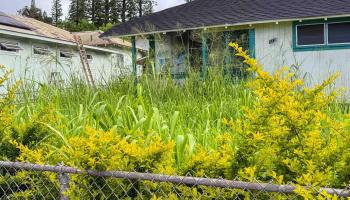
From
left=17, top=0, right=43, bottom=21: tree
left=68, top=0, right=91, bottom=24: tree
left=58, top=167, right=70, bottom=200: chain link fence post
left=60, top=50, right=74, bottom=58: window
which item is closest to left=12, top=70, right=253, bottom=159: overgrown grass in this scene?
left=58, top=167, right=70, bottom=200: chain link fence post

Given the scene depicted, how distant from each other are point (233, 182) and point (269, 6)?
1290 centimetres

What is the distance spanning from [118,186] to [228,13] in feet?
41.3

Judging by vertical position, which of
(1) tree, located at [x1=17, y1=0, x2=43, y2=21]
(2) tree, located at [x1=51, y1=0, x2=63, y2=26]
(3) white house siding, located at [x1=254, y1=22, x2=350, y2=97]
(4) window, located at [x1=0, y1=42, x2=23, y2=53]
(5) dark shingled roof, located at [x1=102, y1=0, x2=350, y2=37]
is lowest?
(3) white house siding, located at [x1=254, y1=22, x2=350, y2=97]

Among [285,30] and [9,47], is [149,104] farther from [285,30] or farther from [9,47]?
[9,47]

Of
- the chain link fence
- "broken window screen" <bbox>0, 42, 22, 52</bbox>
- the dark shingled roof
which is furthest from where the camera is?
"broken window screen" <bbox>0, 42, 22, 52</bbox>

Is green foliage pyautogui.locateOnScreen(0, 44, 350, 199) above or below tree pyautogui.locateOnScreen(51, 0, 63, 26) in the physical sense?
below

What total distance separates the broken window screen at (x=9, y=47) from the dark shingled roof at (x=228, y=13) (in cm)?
383

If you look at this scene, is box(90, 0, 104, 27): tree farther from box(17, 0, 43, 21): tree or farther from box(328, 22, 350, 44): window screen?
box(328, 22, 350, 44): window screen

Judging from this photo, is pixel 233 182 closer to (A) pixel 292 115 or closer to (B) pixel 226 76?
(A) pixel 292 115

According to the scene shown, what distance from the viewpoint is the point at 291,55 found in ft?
42.7

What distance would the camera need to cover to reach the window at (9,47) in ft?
52.8

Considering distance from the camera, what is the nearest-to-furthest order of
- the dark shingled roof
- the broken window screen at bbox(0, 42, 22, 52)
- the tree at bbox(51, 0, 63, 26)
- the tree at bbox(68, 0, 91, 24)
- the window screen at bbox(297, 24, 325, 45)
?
the dark shingled roof < the window screen at bbox(297, 24, 325, 45) < the broken window screen at bbox(0, 42, 22, 52) < the tree at bbox(68, 0, 91, 24) < the tree at bbox(51, 0, 63, 26)

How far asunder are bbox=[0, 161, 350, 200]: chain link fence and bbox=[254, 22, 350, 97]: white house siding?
1004 centimetres

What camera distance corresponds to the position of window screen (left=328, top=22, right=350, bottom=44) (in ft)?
40.5
